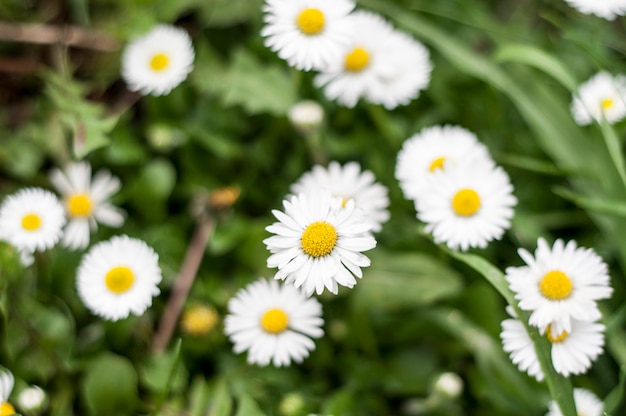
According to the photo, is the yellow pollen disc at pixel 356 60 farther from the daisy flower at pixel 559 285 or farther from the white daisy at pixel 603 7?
the daisy flower at pixel 559 285

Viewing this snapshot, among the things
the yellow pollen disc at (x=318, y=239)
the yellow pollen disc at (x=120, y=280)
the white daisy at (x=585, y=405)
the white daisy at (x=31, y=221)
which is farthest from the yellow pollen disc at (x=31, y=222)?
the white daisy at (x=585, y=405)

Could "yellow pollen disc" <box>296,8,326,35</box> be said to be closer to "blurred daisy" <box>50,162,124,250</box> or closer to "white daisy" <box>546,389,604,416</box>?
"blurred daisy" <box>50,162,124,250</box>

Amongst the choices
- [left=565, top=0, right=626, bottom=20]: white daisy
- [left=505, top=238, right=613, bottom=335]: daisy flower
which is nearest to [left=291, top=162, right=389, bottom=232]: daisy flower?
[left=505, top=238, right=613, bottom=335]: daisy flower

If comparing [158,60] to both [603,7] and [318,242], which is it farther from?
[603,7]

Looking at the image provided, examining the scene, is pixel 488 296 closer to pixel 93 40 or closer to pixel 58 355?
pixel 58 355

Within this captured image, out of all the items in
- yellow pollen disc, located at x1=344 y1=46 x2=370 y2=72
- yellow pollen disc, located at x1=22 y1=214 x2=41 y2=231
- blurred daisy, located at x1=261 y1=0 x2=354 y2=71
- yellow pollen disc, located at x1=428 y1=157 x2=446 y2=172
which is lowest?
yellow pollen disc, located at x1=22 y1=214 x2=41 y2=231

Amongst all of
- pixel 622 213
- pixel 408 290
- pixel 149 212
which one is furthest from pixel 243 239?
pixel 622 213

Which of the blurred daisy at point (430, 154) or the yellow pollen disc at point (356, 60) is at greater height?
the yellow pollen disc at point (356, 60)
